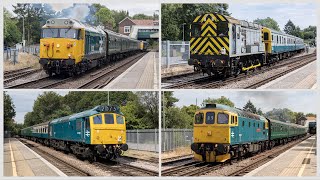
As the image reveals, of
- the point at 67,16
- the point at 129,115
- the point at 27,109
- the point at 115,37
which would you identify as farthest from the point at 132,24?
the point at 115,37

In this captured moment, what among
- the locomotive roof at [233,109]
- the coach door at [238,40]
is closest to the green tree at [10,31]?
the locomotive roof at [233,109]

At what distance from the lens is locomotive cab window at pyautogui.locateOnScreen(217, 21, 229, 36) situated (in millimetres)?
13682

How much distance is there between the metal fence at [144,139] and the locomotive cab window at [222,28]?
3.69 metres

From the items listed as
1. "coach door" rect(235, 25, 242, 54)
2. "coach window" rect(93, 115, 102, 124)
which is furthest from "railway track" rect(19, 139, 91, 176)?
"coach door" rect(235, 25, 242, 54)

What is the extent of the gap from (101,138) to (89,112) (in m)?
0.86

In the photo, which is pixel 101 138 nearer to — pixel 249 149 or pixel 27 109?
pixel 27 109

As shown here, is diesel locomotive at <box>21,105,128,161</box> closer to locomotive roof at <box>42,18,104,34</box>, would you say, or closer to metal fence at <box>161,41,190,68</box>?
metal fence at <box>161,41,190,68</box>

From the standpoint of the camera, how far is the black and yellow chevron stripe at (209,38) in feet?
44.6

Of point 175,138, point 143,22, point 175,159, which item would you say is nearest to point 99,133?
point 175,138

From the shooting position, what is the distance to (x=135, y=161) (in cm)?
1355

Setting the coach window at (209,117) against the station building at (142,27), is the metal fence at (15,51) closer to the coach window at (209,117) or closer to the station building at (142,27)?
the station building at (142,27)

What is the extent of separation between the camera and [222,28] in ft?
45.1

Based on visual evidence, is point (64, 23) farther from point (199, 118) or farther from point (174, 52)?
point (199, 118)

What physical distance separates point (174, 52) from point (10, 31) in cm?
493
